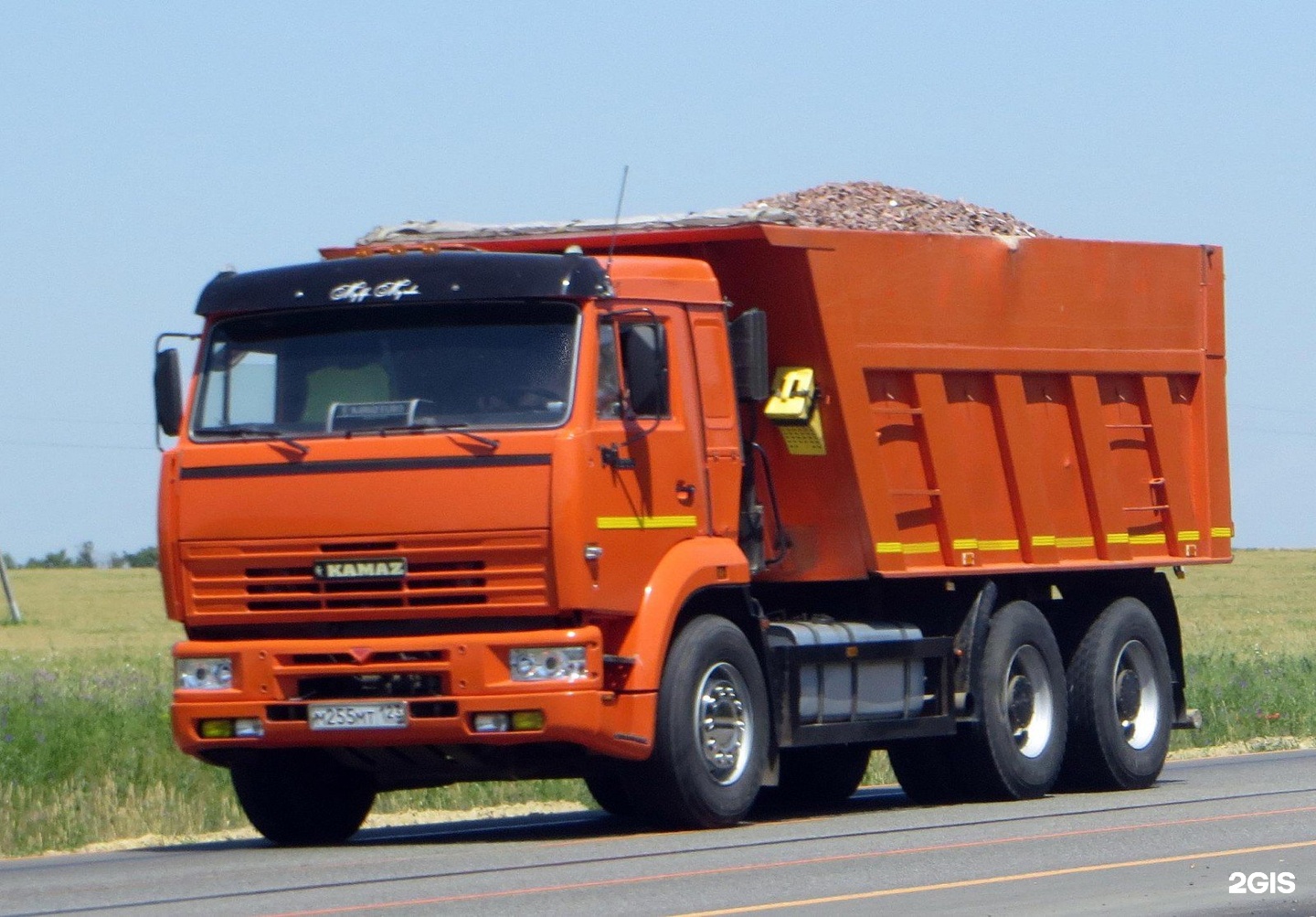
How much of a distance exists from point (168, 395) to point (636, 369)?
2.44 metres

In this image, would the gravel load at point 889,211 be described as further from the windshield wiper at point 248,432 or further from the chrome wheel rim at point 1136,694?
the windshield wiper at point 248,432

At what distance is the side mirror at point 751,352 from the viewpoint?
13453 millimetres

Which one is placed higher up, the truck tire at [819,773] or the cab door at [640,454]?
the cab door at [640,454]

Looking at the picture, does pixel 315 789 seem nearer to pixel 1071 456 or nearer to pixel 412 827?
pixel 412 827

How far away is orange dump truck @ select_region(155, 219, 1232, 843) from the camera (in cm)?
1212

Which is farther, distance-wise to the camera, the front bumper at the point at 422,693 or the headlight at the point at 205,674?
the headlight at the point at 205,674

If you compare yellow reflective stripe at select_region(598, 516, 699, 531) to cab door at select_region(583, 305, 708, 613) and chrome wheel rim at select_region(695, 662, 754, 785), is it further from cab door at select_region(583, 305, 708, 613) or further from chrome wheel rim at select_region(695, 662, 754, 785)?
chrome wheel rim at select_region(695, 662, 754, 785)

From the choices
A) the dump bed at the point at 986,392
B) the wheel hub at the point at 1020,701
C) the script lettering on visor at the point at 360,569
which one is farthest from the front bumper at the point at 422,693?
the wheel hub at the point at 1020,701

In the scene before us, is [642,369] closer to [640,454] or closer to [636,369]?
[636,369]

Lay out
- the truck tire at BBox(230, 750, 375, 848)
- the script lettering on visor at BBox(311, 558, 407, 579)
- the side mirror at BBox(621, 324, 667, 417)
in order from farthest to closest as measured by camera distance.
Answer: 1. the truck tire at BBox(230, 750, 375, 848)
2. the side mirror at BBox(621, 324, 667, 417)
3. the script lettering on visor at BBox(311, 558, 407, 579)

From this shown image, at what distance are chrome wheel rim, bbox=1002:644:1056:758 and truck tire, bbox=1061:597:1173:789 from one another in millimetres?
374

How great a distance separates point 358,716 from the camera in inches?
481

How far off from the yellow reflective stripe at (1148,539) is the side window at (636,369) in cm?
496

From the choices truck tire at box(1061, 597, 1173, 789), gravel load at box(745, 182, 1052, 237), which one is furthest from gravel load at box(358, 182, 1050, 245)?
truck tire at box(1061, 597, 1173, 789)
